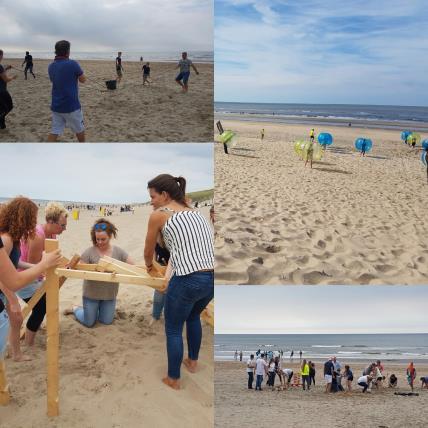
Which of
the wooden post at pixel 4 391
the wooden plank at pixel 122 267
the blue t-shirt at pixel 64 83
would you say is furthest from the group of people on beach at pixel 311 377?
the blue t-shirt at pixel 64 83

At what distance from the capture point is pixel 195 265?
203cm

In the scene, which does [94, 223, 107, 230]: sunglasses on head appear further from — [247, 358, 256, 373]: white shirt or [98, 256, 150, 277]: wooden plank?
[247, 358, 256, 373]: white shirt

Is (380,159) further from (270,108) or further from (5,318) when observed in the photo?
(270,108)

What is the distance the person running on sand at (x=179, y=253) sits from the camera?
6.66ft

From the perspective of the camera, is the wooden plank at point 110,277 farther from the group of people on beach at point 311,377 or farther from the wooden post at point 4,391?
the group of people on beach at point 311,377

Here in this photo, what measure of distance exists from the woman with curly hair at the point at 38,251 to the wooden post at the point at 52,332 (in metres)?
0.21

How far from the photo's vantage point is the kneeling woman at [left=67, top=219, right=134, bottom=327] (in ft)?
7.98

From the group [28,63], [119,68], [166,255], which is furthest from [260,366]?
[28,63]

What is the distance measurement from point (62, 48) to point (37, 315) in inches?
50.4

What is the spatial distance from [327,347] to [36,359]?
4.07m

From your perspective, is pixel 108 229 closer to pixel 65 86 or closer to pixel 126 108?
pixel 65 86

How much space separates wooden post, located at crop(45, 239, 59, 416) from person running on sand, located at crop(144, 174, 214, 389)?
37 cm

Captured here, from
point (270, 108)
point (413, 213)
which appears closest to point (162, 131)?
point (413, 213)

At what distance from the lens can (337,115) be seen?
14820 millimetres
